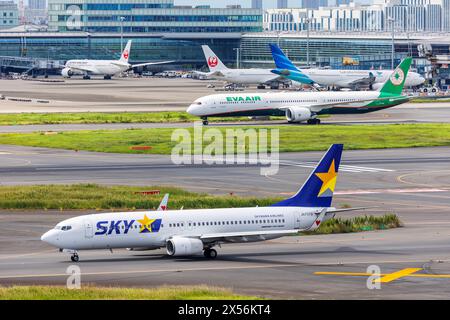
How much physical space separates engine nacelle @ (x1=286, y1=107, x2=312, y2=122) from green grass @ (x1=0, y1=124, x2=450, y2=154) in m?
4.38

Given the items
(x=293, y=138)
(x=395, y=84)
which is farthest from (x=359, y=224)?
(x=395, y=84)

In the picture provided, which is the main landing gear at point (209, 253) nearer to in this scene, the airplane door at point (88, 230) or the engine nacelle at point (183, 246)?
the engine nacelle at point (183, 246)

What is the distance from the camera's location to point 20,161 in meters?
111

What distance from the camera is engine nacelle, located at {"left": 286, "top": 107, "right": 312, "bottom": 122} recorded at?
14638 cm

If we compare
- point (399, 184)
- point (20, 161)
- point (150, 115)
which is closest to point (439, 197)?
point (399, 184)

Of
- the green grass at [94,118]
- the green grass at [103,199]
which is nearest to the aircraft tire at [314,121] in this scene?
the green grass at [94,118]

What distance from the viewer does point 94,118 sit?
15888 centimetres

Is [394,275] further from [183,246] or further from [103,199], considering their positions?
[103,199]

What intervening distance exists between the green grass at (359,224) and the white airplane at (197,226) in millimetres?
8349

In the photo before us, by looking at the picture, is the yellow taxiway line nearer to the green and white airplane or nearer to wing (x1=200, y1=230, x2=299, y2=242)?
wing (x1=200, y1=230, x2=299, y2=242)

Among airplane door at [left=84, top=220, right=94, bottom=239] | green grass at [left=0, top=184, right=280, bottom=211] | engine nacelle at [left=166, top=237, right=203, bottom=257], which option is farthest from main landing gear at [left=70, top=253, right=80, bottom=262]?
green grass at [left=0, top=184, right=280, bottom=211]

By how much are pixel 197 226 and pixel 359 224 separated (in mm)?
17410
